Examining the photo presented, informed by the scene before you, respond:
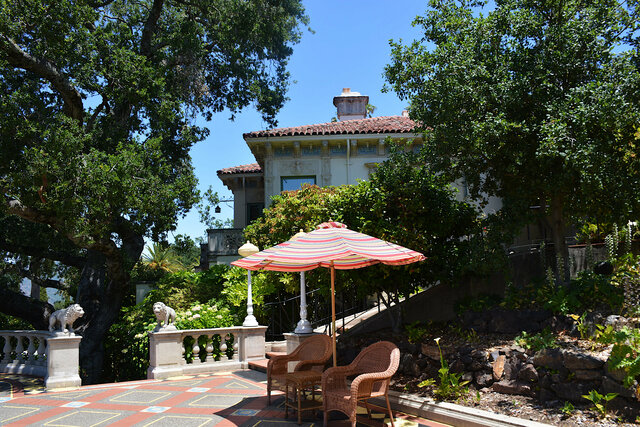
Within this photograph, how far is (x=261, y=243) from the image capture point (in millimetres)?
15648

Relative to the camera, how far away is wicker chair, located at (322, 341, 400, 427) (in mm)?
5852

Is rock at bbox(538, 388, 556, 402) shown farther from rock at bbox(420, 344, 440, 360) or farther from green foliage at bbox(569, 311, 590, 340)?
rock at bbox(420, 344, 440, 360)

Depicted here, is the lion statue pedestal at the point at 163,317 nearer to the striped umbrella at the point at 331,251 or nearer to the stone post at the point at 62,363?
the stone post at the point at 62,363

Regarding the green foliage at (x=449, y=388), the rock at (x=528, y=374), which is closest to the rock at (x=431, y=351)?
Result: the green foliage at (x=449, y=388)

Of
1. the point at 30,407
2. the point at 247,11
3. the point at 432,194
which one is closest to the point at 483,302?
the point at 432,194

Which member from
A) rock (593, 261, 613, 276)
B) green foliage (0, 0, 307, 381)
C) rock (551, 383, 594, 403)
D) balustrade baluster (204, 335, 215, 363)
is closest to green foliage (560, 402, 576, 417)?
rock (551, 383, 594, 403)

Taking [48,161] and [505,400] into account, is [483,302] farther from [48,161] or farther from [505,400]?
[48,161]

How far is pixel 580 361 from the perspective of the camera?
6.07m

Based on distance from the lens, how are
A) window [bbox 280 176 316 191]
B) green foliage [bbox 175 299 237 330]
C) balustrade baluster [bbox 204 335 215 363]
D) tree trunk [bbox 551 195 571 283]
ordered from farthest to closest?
window [bbox 280 176 316 191] → green foliage [bbox 175 299 237 330] → balustrade baluster [bbox 204 335 215 363] → tree trunk [bbox 551 195 571 283]

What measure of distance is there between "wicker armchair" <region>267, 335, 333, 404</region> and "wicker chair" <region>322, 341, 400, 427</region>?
2.66ft

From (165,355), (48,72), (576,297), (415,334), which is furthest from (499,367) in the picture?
(48,72)

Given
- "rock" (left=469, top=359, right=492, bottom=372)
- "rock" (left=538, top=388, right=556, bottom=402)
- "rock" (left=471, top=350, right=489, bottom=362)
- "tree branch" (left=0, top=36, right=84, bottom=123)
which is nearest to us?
"rock" (left=538, top=388, right=556, bottom=402)

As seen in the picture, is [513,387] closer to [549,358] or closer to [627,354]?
[549,358]

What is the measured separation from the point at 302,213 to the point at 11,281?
15938mm
